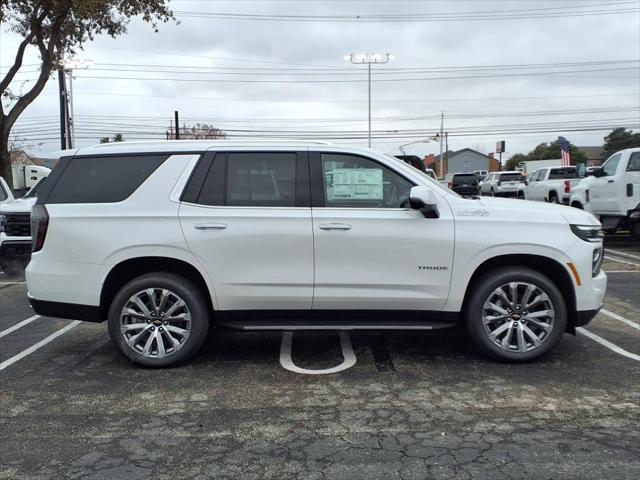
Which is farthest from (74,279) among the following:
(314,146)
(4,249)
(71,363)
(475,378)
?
(4,249)

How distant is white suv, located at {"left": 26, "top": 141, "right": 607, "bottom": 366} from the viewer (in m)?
4.71

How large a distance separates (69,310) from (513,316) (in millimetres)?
3821

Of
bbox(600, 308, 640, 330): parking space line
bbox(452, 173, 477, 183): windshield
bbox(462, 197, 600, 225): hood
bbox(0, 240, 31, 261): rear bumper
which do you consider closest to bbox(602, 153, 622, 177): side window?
bbox(600, 308, 640, 330): parking space line

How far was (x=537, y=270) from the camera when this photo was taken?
16.2 feet

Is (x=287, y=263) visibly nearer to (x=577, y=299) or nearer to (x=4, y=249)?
(x=577, y=299)

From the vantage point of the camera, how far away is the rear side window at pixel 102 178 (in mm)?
4891

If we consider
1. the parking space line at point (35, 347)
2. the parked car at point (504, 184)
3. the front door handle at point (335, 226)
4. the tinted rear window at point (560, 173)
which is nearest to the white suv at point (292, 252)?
the front door handle at point (335, 226)

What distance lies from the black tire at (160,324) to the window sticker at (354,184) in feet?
4.72

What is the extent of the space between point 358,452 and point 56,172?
138 inches

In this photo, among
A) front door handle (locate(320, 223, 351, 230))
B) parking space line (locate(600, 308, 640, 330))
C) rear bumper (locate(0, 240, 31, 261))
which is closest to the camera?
front door handle (locate(320, 223, 351, 230))

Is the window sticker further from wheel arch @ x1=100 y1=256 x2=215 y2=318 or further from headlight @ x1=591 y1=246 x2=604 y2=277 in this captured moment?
headlight @ x1=591 y1=246 x2=604 y2=277

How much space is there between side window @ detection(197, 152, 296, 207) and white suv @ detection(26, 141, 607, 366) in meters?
0.01

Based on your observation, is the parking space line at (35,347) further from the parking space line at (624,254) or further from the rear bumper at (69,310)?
the parking space line at (624,254)

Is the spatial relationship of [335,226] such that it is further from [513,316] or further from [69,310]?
[69,310]
